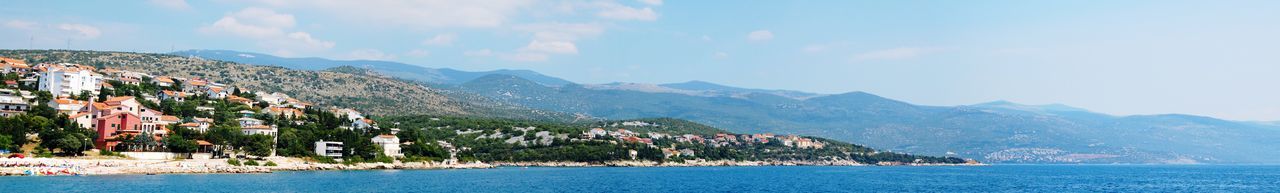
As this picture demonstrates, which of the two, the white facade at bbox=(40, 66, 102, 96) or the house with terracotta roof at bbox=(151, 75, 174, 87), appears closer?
the white facade at bbox=(40, 66, 102, 96)

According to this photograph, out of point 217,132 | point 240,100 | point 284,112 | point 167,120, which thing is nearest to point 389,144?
point 284,112

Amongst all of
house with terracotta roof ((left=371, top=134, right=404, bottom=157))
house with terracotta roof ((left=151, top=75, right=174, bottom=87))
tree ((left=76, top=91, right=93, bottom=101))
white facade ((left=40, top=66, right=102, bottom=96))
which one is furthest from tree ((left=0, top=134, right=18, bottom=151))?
house with terracotta roof ((left=151, top=75, right=174, bottom=87))

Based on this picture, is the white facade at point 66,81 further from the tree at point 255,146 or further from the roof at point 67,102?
the tree at point 255,146

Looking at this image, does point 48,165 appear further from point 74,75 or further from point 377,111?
point 377,111

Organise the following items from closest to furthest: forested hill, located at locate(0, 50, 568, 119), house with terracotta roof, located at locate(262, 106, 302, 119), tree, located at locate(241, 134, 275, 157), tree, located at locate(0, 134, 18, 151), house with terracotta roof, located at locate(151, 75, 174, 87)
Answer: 1. tree, located at locate(0, 134, 18, 151)
2. tree, located at locate(241, 134, 275, 157)
3. house with terracotta roof, located at locate(262, 106, 302, 119)
4. house with terracotta roof, located at locate(151, 75, 174, 87)
5. forested hill, located at locate(0, 50, 568, 119)

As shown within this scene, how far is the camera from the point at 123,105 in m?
87.4

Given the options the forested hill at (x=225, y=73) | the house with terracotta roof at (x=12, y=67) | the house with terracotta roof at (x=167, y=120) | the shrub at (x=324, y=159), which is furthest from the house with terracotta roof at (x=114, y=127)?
the forested hill at (x=225, y=73)

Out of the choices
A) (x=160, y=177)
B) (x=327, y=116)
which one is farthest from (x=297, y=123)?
(x=160, y=177)

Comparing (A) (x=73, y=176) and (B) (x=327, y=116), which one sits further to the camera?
(B) (x=327, y=116)

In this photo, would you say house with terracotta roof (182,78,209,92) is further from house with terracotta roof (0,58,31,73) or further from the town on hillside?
house with terracotta roof (0,58,31,73)

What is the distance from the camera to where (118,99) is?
295 ft

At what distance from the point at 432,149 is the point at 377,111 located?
70788mm

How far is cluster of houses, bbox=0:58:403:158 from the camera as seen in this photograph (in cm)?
8288

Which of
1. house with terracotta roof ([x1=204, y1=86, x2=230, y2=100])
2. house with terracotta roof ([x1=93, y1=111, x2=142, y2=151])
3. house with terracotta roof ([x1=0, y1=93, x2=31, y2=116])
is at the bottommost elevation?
house with terracotta roof ([x1=93, y1=111, x2=142, y2=151])
